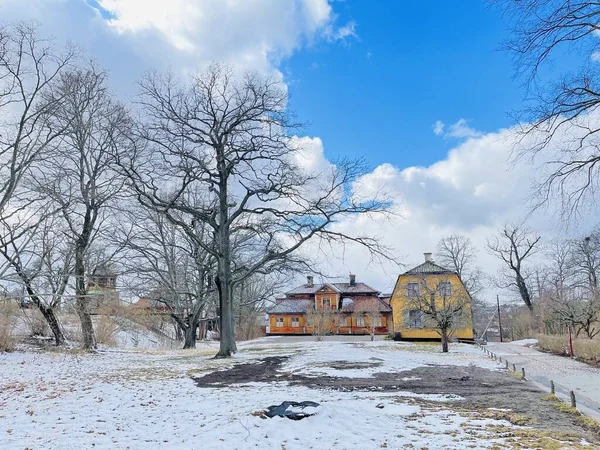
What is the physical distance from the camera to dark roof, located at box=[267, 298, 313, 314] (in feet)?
165

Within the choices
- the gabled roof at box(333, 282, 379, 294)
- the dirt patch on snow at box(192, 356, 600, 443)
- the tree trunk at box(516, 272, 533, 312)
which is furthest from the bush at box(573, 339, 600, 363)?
the gabled roof at box(333, 282, 379, 294)

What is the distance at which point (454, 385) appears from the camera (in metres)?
10.2

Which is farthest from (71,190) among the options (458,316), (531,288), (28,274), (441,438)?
(531,288)

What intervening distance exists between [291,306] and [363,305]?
846cm

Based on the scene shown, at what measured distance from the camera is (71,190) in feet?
54.6

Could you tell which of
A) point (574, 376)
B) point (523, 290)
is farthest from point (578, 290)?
point (574, 376)

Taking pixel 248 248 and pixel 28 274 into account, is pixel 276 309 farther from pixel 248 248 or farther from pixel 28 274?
pixel 28 274

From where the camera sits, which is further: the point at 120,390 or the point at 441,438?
the point at 120,390

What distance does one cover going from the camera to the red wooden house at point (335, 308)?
47.1 m

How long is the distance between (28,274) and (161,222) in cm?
1422

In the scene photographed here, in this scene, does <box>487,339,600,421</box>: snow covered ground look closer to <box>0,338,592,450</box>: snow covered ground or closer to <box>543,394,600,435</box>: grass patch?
<box>543,394,600,435</box>: grass patch

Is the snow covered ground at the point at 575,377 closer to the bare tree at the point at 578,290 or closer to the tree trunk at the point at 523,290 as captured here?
the bare tree at the point at 578,290

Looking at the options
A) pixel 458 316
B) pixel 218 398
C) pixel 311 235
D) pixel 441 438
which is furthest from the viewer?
pixel 458 316

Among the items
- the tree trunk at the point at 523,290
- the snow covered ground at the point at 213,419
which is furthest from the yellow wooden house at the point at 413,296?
the snow covered ground at the point at 213,419
